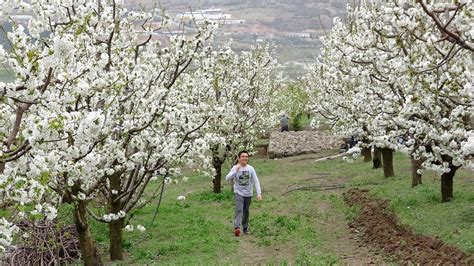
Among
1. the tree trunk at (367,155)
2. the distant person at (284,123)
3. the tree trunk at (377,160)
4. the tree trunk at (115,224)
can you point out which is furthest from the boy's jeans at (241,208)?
the distant person at (284,123)

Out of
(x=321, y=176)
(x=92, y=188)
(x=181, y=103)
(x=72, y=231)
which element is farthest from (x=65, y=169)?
(x=321, y=176)

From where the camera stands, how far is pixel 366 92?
15.5 m

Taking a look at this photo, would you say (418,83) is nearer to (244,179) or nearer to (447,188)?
(447,188)

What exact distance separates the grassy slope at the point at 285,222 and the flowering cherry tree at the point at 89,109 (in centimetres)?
211

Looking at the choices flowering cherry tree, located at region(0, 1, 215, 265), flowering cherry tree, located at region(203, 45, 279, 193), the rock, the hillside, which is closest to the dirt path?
flowering cherry tree, located at region(203, 45, 279, 193)

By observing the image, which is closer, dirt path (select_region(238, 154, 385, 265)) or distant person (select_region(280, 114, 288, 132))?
dirt path (select_region(238, 154, 385, 265))

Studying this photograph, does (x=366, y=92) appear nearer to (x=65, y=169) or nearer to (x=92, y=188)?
(x=92, y=188)

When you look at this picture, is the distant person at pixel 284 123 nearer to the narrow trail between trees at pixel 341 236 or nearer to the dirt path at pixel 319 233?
the dirt path at pixel 319 233

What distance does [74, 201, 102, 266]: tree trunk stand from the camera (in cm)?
994

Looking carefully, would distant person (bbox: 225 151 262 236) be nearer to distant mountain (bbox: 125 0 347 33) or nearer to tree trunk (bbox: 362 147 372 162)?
tree trunk (bbox: 362 147 372 162)

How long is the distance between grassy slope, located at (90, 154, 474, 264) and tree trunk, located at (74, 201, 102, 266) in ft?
7.08

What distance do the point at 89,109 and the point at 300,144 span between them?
1099 inches

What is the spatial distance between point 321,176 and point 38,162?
20.4m

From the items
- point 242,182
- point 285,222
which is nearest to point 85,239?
point 242,182
